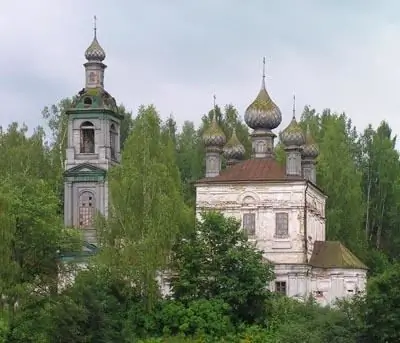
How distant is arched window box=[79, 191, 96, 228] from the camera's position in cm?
5272

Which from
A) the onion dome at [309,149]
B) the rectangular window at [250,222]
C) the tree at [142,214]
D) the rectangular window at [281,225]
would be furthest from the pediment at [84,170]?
the tree at [142,214]

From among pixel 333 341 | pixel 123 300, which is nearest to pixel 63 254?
pixel 123 300

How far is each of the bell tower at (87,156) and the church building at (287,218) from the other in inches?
233

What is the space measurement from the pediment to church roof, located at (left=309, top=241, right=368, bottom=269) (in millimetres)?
9449

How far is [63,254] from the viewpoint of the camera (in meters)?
40.4

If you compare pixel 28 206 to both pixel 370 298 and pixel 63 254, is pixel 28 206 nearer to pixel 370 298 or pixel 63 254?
pixel 63 254

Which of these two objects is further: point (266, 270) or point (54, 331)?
point (266, 270)

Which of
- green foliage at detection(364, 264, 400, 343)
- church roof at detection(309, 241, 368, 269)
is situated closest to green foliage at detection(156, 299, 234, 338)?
green foliage at detection(364, 264, 400, 343)

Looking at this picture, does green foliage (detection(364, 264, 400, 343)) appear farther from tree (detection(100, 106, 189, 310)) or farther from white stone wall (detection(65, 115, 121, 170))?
white stone wall (detection(65, 115, 121, 170))

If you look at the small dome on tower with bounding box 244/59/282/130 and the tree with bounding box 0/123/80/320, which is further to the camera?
the small dome on tower with bounding box 244/59/282/130

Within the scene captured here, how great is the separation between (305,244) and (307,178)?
10.4 ft

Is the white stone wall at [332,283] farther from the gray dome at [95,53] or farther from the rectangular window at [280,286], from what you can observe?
the gray dome at [95,53]

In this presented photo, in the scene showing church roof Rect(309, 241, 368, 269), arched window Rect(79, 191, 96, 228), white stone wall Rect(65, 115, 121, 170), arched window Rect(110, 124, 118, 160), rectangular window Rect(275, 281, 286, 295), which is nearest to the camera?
rectangular window Rect(275, 281, 286, 295)

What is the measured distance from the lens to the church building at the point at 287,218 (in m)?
47.1
